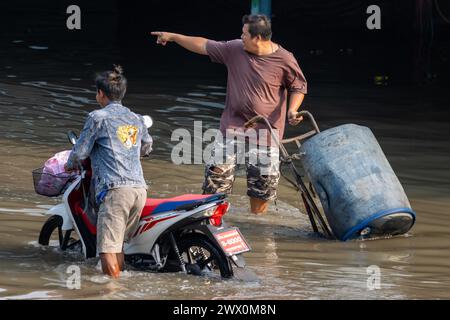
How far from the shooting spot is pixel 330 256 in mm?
8805

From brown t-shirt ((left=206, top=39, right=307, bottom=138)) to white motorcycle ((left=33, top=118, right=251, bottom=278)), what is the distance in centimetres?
206

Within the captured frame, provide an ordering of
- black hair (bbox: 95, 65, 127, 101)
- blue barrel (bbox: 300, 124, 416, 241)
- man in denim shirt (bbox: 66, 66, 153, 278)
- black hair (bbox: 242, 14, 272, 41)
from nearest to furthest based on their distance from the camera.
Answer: man in denim shirt (bbox: 66, 66, 153, 278) → black hair (bbox: 95, 65, 127, 101) → blue barrel (bbox: 300, 124, 416, 241) → black hair (bbox: 242, 14, 272, 41)

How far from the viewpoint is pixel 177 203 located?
24.7 feet

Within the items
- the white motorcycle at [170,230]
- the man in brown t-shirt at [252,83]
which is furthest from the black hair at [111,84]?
the man in brown t-shirt at [252,83]

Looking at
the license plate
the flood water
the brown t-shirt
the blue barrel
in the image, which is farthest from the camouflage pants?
the license plate

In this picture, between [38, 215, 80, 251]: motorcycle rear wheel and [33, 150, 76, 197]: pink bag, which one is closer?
[33, 150, 76, 197]: pink bag

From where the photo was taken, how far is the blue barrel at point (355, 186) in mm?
9211

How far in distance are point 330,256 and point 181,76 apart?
1106 cm

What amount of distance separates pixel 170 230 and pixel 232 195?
3750mm

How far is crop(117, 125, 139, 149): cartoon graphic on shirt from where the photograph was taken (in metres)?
7.61

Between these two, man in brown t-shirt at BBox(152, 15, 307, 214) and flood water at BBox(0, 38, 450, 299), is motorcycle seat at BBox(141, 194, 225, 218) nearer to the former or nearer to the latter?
flood water at BBox(0, 38, 450, 299)

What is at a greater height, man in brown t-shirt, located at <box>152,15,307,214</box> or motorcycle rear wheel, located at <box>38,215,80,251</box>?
man in brown t-shirt, located at <box>152,15,307,214</box>

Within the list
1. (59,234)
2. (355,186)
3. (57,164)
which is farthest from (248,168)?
(57,164)

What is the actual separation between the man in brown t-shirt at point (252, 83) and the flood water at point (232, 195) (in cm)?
51
